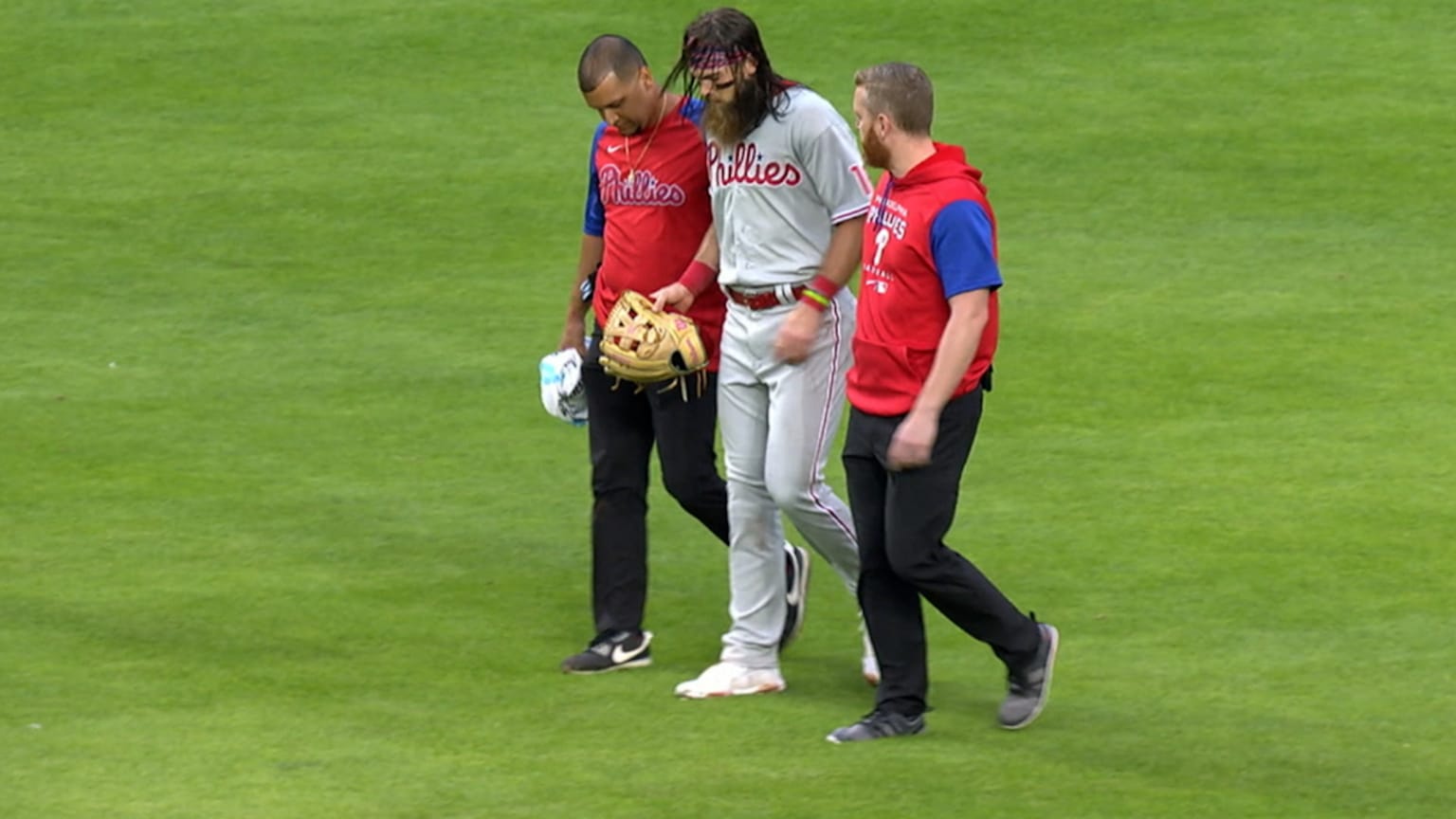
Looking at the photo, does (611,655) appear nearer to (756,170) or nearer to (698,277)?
(698,277)

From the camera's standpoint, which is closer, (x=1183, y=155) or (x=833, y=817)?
(x=833, y=817)

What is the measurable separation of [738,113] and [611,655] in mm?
1682

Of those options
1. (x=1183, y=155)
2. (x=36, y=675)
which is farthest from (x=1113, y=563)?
(x=1183, y=155)

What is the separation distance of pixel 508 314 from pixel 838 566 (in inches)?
182

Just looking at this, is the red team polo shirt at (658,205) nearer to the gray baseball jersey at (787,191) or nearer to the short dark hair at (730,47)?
the gray baseball jersey at (787,191)

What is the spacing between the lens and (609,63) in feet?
22.9

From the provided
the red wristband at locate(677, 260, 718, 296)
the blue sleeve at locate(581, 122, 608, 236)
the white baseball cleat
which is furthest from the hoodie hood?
the white baseball cleat

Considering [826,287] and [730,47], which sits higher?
[730,47]

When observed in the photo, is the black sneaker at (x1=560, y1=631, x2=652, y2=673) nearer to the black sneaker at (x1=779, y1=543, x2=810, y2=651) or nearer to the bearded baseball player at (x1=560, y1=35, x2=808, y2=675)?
the bearded baseball player at (x1=560, y1=35, x2=808, y2=675)

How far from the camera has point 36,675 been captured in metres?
7.18

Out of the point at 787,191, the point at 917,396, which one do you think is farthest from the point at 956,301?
the point at 787,191

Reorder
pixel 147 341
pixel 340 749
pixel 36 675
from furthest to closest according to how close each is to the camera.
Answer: pixel 147 341, pixel 36 675, pixel 340 749

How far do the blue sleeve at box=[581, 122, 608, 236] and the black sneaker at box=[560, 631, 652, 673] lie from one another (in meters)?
1.22

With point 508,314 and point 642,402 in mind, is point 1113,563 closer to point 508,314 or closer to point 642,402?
point 642,402
